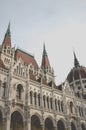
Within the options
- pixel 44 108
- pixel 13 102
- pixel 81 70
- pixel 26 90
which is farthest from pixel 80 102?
pixel 81 70

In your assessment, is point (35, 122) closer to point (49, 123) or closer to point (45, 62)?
point (49, 123)

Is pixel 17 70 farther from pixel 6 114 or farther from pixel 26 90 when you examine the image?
pixel 6 114

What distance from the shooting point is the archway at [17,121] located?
29500 millimetres

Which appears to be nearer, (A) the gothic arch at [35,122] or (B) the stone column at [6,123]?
(B) the stone column at [6,123]

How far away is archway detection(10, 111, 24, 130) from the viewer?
96.8ft

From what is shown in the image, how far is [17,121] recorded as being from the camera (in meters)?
30.2

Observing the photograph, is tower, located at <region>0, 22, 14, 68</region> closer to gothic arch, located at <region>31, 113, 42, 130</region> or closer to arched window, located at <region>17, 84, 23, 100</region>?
arched window, located at <region>17, 84, 23, 100</region>

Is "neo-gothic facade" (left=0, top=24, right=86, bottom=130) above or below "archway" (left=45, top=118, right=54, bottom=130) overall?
above

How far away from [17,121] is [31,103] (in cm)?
411

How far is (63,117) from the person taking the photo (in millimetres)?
36688

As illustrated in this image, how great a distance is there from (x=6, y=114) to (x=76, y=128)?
60.3 feet

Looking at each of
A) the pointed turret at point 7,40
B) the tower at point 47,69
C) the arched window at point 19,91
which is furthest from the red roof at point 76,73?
the arched window at point 19,91

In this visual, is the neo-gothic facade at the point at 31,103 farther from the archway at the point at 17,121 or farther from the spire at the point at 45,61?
the spire at the point at 45,61

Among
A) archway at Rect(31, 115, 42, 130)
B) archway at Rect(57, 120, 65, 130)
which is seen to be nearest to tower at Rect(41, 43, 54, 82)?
archway at Rect(57, 120, 65, 130)
